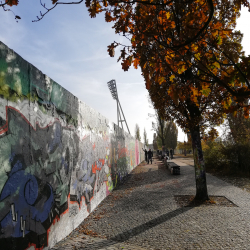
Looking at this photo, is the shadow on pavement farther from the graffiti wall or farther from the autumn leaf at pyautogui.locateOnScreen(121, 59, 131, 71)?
the autumn leaf at pyautogui.locateOnScreen(121, 59, 131, 71)

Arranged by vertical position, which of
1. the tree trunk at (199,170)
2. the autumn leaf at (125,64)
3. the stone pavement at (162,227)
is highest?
the autumn leaf at (125,64)

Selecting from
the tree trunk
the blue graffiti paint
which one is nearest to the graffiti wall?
the blue graffiti paint

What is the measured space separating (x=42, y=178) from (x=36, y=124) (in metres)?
0.85

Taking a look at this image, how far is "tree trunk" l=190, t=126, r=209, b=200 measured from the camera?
6507 mm

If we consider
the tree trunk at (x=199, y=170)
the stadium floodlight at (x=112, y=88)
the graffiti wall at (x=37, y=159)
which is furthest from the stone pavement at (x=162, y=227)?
the stadium floodlight at (x=112, y=88)

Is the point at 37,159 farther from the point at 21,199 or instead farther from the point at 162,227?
the point at 162,227

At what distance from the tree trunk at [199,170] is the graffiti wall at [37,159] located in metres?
3.38

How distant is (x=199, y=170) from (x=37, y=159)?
5.15m

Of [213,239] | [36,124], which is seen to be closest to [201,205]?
[213,239]

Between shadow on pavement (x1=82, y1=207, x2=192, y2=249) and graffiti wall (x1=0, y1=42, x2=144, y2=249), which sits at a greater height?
graffiti wall (x1=0, y1=42, x2=144, y2=249)

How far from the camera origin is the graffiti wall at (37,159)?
2.55m

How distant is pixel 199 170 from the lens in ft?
22.1

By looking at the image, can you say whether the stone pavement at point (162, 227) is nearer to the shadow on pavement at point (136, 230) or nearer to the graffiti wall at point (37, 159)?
the shadow on pavement at point (136, 230)

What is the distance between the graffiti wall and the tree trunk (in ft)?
11.1
